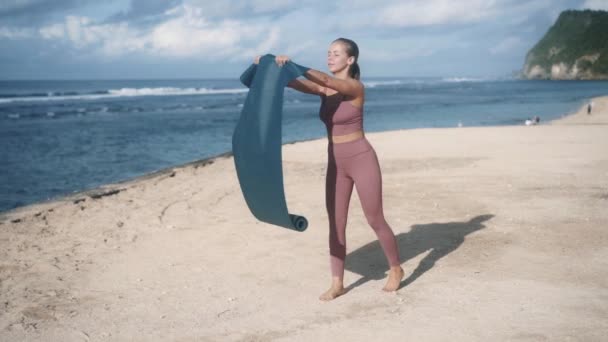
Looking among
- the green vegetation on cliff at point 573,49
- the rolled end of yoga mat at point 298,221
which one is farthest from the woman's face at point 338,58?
the green vegetation on cliff at point 573,49

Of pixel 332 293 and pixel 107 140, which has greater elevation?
pixel 107 140

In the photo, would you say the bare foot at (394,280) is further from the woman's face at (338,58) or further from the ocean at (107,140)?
the ocean at (107,140)

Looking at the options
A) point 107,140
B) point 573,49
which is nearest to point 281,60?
point 107,140

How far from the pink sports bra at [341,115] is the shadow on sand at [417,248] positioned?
5.24 ft

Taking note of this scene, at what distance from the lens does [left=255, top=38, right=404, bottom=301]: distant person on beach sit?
4.50 meters

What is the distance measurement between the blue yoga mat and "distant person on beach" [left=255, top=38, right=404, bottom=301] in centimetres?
14

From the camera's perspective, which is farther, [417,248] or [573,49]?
[573,49]

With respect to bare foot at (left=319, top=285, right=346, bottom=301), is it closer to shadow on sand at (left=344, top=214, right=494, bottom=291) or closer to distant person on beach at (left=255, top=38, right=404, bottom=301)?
distant person on beach at (left=255, top=38, right=404, bottom=301)

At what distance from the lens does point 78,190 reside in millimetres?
12531

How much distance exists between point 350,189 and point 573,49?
157 metres

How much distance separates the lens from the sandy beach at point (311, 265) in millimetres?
4375

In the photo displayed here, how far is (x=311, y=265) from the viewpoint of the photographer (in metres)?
5.98

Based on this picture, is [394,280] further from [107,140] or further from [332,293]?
[107,140]

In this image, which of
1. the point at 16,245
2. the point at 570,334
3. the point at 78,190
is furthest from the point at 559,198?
the point at 78,190
